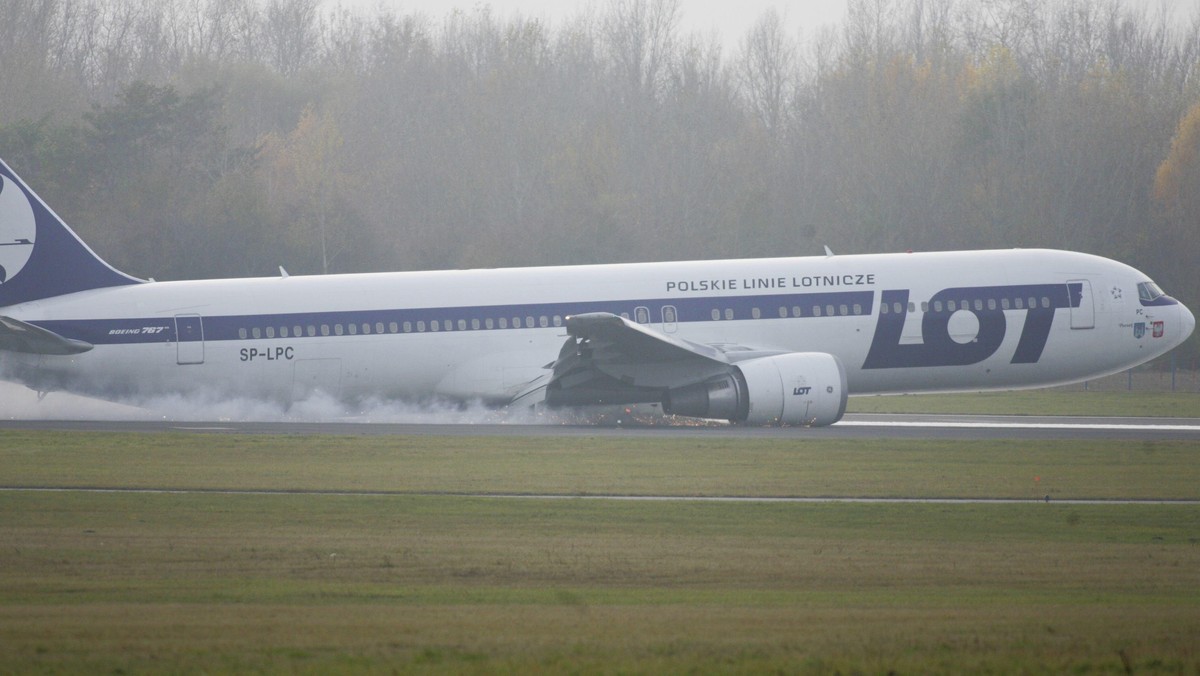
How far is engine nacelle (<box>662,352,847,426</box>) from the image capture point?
27.8 metres

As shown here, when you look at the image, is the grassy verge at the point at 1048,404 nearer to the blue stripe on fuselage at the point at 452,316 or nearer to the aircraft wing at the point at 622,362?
the blue stripe on fuselage at the point at 452,316

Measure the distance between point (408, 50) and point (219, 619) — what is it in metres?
95.4

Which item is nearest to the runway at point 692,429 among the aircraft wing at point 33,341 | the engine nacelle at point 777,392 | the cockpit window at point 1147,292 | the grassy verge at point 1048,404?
the engine nacelle at point 777,392

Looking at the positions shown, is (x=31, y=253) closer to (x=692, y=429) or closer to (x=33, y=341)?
(x=33, y=341)

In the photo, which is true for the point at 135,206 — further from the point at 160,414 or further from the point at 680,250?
the point at 160,414

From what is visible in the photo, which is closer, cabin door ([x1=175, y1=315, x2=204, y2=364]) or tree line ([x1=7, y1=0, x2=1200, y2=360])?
cabin door ([x1=175, y1=315, x2=204, y2=364])

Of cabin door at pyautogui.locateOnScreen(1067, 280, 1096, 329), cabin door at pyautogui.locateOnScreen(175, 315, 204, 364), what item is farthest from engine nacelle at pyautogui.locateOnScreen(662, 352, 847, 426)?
cabin door at pyautogui.locateOnScreen(175, 315, 204, 364)

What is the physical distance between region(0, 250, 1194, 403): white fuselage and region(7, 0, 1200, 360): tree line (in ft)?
103

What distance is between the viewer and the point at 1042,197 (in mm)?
66562

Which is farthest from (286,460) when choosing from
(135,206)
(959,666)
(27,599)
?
(135,206)

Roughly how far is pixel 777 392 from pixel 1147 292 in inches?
349

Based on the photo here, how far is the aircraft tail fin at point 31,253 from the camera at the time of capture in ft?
94.7

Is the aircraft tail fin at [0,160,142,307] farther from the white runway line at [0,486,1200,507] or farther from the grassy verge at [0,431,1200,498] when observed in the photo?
the white runway line at [0,486,1200,507]

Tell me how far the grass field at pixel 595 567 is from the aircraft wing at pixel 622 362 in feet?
14.9
